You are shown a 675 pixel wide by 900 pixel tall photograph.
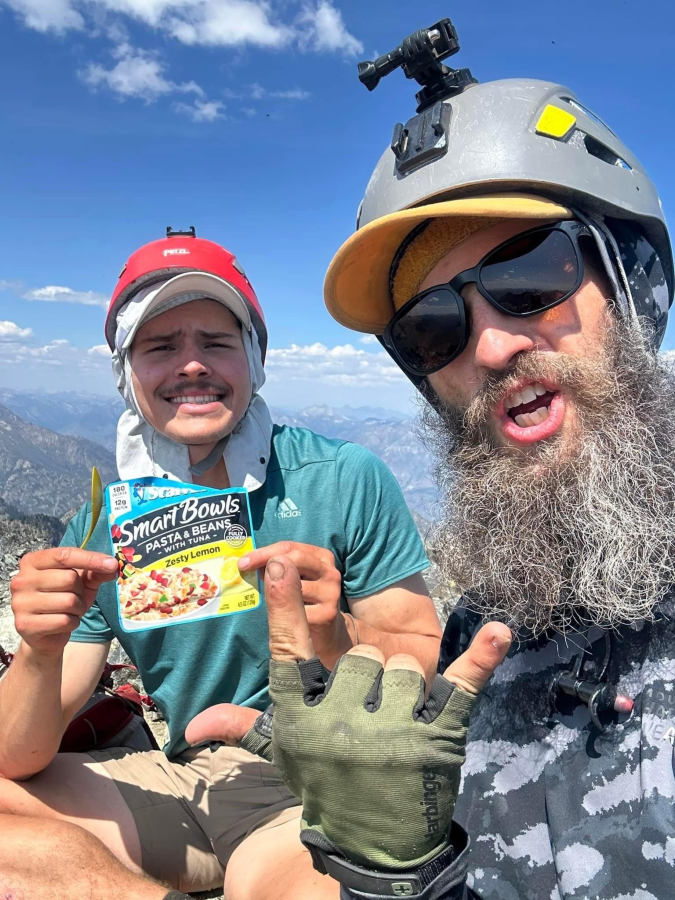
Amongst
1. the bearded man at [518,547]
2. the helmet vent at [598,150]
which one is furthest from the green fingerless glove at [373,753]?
the helmet vent at [598,150]

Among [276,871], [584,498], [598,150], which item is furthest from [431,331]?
[276,871]

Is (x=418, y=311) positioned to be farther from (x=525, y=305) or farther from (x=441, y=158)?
(x=441, y=158)

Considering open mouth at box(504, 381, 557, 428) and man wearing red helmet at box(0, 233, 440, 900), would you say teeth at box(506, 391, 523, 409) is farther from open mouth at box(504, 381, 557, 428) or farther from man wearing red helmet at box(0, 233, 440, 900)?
man wearing red helmet at box(0, 233, 440, 900)

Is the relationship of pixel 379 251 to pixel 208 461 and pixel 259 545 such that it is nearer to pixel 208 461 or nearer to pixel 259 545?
pixel 208 461

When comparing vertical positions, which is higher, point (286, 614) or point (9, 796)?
point (286, 614)

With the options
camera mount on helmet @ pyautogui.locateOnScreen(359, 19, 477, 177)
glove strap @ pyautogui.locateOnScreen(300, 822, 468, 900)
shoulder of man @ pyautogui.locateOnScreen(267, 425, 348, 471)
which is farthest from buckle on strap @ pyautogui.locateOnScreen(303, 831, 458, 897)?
camera mount on helmet @ pyautogui.locateOnScreen(359, 19, 477, 177)
